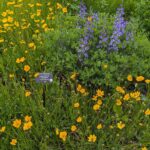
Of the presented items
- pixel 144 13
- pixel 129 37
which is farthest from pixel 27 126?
pixel 144 13

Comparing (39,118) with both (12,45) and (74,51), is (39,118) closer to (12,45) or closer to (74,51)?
(74,51)

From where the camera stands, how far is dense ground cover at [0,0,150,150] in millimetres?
2717

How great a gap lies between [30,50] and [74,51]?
1.57ft

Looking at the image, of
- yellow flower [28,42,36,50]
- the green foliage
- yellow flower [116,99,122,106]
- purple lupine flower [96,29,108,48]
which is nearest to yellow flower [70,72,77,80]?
purple lupine flower [96,29,108,48]

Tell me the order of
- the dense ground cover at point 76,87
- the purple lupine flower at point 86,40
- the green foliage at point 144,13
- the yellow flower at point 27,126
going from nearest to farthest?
1. the yellow flower at point 27,126
2. the dense ground cover at point 76,87
3. the purple lupine flower at point 86,40
4. the green foliage at point 144,13

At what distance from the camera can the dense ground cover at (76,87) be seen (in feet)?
8.91

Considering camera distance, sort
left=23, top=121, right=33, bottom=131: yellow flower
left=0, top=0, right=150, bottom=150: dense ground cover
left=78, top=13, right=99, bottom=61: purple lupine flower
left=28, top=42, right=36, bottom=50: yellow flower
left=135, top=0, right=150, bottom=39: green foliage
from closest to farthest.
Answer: left=23, top=121, right=33, bottom=131: yellow flower, left=0, top=0, right=150, bottom=150: dense ground cover, left=78, top=13, right=99, bottom=61: purple lupine flower, left=28, top=42, right=36, bottom=50: yellow flower, left=135, top=0, right=150, bottom=39: green foliage

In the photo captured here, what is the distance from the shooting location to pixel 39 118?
2.85 metres

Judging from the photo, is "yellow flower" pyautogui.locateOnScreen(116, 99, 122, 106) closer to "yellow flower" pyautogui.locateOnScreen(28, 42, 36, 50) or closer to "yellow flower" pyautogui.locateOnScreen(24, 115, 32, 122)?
"yellow flower" pyautogui.locateOnScreen(24, 115, 32, 122)

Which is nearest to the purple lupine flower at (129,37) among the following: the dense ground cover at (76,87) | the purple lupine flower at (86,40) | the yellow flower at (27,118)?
the dense ground cover at (76,87)

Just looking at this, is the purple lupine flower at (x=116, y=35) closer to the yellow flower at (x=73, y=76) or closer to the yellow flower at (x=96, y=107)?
the yellow flower at (x=73, y=76)

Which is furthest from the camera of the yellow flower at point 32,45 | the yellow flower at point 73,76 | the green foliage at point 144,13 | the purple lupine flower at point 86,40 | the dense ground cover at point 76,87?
the green foliage at point 144,13

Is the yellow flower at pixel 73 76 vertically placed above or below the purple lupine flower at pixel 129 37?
below

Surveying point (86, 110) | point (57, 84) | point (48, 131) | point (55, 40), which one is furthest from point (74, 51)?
point (48, 131)
